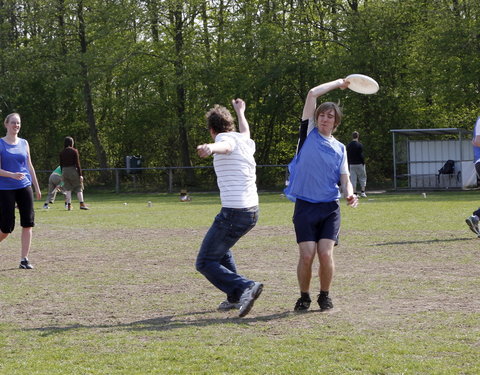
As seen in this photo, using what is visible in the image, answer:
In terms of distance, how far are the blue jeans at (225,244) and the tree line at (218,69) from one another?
26.4 meters

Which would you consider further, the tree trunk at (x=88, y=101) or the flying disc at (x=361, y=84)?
the tree trunk at (x=88, y=101)

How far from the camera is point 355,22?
3553cm

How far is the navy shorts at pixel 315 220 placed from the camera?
7.25 metres

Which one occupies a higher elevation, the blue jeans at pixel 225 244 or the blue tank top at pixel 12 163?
the blue tank top at pixel 12 163

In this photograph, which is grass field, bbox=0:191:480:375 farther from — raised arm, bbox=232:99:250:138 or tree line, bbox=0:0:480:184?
tree line, bbox=0:0:480:184

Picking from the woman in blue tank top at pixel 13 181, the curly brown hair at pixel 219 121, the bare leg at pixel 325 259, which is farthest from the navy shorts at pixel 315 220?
the woman in blue tank top at pixel 13 181

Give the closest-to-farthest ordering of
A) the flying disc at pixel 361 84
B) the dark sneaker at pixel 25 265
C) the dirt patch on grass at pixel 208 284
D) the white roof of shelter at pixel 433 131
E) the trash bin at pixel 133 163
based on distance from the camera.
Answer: the dirt patch on grass at pixel 208 284 → the flying disc at pixel 361 84 → the dark sneaker at pixel 25 265 → the white roof of shelter at pixel 433 131 → the trash bin at pixel 133 163

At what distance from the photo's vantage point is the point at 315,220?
7.25m

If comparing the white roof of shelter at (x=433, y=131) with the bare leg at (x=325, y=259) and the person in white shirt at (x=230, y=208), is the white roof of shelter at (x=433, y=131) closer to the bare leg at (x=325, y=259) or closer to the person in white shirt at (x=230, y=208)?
the bare leg at (x=325, y=259)

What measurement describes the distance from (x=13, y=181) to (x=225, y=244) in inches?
166

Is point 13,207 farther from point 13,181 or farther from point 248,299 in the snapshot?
point 248,299

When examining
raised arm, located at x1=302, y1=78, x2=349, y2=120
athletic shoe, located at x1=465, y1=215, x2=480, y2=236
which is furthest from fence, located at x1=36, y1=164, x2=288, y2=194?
raised arm, located at x1=302, y1=78, x2=349, y2=120

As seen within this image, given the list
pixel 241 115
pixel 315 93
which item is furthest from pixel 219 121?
pixel 315 93

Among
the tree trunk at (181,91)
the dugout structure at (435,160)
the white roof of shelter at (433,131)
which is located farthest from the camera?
the tree trunk at (181,91)
